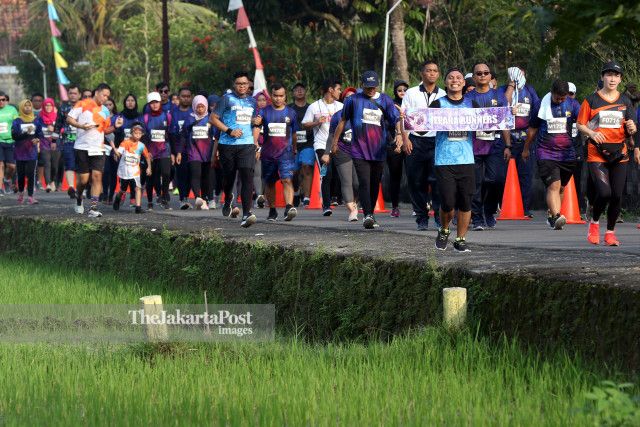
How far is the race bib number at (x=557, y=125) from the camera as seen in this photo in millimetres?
17250

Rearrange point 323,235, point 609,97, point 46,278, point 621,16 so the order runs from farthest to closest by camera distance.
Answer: point 46,278, point 323,235, point 609,97, point 621,16

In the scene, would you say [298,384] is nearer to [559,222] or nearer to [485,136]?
[559,222]

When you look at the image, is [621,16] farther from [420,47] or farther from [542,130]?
[420,47]

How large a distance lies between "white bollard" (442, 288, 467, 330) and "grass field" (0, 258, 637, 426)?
0.34ft

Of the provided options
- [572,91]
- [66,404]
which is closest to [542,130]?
[572,91]

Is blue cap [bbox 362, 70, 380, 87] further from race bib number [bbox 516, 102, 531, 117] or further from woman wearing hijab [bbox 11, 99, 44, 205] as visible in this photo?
woman wearing hijab [bbox 11, 99, 44, 205]

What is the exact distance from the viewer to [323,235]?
51.0 ft

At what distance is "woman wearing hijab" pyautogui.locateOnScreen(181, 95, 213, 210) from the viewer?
2330 cm

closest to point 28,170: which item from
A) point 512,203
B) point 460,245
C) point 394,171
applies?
point 394,171

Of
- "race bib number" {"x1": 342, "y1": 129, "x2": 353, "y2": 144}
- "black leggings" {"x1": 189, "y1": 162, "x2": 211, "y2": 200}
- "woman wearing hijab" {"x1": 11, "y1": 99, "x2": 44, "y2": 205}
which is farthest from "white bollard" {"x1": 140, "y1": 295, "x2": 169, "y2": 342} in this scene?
"woman wearing hijab" {"x1": 11, "y1": 99, "x2": 44, "y2": 205}

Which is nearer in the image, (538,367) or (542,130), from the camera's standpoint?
(538,367)

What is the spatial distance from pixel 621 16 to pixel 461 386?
2.76 meters

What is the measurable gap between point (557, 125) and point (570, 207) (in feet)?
5.31

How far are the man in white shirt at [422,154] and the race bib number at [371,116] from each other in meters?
0.34
